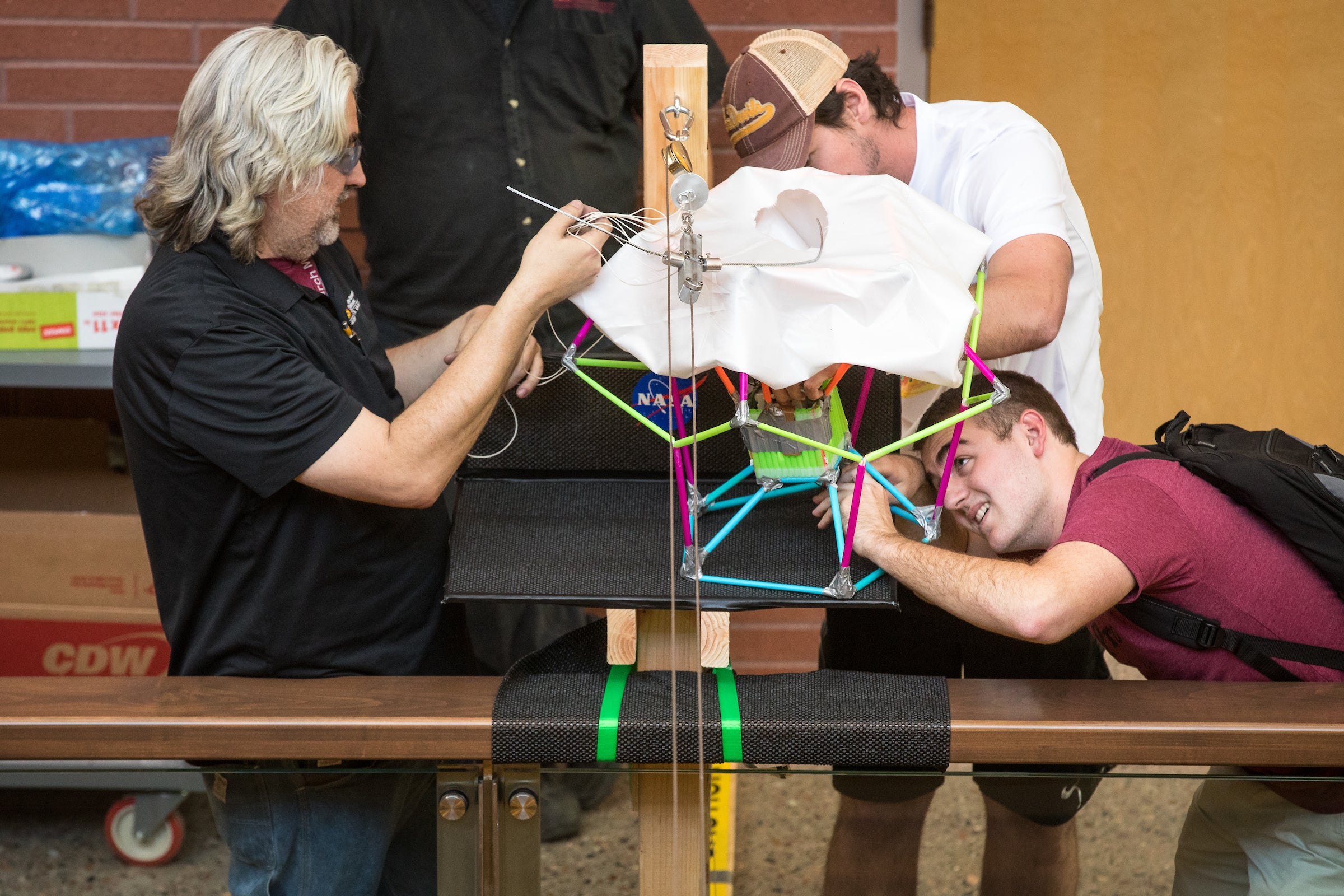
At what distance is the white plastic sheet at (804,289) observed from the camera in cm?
101

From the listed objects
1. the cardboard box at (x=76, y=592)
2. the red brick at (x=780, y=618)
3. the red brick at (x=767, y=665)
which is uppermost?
the cardboard box at (x=76, y=592)

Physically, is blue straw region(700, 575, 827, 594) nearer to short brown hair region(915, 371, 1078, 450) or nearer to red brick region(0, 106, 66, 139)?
short brown hair region(915, 371, 1078, 450)

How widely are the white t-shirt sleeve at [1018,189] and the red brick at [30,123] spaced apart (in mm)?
1711

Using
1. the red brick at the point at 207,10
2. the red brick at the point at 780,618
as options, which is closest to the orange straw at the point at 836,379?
the red brick at the point at 780,618

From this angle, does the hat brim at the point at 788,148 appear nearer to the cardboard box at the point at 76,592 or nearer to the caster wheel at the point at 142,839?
the caster wheel at the point at 142,839

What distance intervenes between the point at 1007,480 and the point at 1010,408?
0.28 ft

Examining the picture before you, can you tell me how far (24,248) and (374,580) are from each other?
3.77ft

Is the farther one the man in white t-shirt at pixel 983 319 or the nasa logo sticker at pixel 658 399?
the nasa logo sticker at pixel 658 399

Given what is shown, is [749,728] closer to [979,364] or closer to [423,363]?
[979,364]

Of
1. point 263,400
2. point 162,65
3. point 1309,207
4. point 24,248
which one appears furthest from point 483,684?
point 1309,207

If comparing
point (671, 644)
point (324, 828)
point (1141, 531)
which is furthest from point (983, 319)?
point (324, 828)

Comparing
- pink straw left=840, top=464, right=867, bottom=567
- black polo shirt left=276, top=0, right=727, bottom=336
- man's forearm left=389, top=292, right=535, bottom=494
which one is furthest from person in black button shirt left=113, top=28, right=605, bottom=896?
black polo shirt left=276, top=0, right=727, bottom=336

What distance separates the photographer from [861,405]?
1.20m

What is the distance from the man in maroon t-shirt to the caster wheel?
2.35 ft
